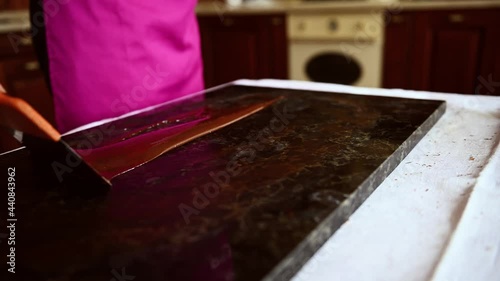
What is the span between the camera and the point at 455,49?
212 cm

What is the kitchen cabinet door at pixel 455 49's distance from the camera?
2027mm

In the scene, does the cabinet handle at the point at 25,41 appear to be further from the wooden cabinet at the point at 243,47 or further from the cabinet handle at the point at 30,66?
the wooden cabinet at the point at 243,47

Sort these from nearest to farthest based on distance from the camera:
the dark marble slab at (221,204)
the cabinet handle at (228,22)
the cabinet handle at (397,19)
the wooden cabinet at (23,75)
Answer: the dark marble slab at (221,204) → the wooden cabinet at (23,75) → the cabinet handle at (397,19) → the cabinet handle at (228,22)

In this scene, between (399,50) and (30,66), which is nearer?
(30,66)

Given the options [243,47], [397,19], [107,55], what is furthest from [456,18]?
[107,55]

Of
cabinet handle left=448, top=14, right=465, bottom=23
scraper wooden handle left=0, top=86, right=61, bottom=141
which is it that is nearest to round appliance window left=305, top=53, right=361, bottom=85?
cabinet handle left=448, top=14, right=465, bottom=23

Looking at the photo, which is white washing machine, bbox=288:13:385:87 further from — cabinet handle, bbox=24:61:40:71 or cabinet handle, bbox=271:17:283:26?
cabinet handle, bbox=24:61:40:71

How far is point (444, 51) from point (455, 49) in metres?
0.05

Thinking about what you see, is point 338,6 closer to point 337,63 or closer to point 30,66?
point 337,63

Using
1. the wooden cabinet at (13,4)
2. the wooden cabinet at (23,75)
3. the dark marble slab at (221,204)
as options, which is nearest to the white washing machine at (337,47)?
the wooden cabinet at (23,75)

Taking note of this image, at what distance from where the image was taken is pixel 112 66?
991 millimetres

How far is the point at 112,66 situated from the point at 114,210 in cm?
61

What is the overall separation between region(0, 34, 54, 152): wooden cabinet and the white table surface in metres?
1.83

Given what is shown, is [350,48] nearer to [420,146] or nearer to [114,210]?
[420,146]
